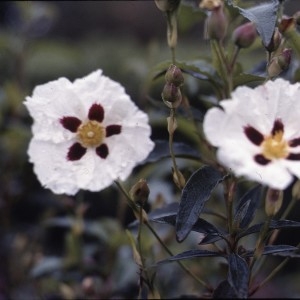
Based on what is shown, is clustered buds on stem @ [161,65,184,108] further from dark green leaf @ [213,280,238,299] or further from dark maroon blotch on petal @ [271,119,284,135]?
dark green leaf @ [213,280,238,299]

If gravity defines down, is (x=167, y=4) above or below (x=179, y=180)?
above

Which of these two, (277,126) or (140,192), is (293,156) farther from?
(140,192)

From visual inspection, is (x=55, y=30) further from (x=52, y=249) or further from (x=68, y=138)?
(x=68, y=138)

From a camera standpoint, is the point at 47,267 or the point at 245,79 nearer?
the point at 245,79

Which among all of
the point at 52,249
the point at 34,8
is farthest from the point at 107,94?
the point at 52,249

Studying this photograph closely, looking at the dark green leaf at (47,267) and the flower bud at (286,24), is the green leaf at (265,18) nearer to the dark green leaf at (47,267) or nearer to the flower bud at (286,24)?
the flower bud at (286,24)

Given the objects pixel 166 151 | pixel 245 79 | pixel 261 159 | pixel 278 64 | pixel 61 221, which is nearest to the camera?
pixel 261 159

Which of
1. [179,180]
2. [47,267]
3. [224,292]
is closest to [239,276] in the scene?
[224,292]

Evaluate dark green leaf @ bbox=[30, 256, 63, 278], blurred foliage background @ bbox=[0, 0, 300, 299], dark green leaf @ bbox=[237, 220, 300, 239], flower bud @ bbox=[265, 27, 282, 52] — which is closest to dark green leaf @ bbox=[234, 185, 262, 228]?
dark green leaf @ bbox=[237, 220, 300, 239]
